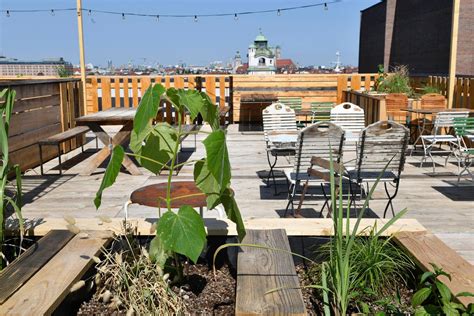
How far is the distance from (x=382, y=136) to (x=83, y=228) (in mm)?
2537

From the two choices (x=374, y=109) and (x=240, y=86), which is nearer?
(x=374, y=109)

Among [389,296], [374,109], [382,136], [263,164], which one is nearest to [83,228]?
[389,296]

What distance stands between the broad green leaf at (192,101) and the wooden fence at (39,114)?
4.77 m

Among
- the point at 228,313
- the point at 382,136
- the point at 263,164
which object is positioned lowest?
the point at 263,164

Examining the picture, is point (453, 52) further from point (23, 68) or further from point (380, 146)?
point (23, 68)

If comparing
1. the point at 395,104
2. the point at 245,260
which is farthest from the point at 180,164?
the point at 395,104

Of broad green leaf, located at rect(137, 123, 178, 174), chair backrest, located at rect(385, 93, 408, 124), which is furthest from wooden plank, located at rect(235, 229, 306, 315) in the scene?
chair backrest, located at rect(385, 93, 408, 124)

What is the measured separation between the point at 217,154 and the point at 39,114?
6.62 metres

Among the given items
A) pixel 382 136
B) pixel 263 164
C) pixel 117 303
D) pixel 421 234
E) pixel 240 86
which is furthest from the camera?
pixel 240 86

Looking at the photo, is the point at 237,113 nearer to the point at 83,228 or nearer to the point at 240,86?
the point at 240,86

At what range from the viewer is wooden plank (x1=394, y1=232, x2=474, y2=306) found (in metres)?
1.93

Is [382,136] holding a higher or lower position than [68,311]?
higher

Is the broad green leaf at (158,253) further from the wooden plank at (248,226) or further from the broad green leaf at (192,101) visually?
the broad green leaf at (192,101)

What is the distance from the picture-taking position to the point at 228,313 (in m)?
2.02
